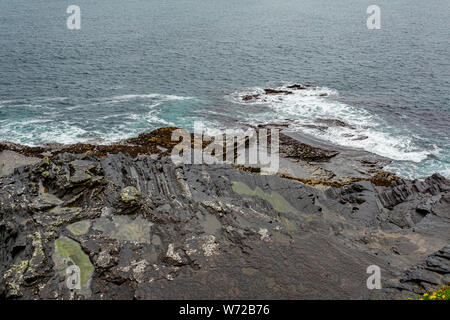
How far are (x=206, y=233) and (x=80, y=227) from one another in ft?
28.5

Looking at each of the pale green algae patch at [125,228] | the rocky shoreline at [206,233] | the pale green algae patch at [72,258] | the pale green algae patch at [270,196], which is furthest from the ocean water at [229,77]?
the pale green algae patch at [72,258]

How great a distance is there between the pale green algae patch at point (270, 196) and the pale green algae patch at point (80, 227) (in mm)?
12177

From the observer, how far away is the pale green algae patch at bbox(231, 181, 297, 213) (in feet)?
88.4

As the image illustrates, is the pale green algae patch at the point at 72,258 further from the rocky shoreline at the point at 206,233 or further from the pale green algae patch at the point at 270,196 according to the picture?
the pale green algae patch at the point at 270,196

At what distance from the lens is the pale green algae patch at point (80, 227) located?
22.1 m

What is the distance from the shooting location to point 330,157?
134 feet

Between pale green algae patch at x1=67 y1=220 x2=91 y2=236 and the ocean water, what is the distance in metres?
23.2

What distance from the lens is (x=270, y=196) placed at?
28344 millimetres

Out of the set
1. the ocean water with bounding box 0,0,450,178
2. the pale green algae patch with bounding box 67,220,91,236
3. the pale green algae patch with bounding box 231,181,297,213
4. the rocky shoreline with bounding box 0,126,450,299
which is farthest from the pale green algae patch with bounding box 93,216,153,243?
the ocean water with bounding box 0,0,450,178

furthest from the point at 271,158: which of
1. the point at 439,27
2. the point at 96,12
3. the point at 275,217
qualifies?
the point at 96,12

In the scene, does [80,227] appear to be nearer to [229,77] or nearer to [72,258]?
[72,258]

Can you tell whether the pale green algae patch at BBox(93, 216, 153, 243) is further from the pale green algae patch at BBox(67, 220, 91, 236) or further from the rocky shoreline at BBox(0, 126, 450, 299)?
the pale green algae patch at BBox(67, 220, 91, 236)

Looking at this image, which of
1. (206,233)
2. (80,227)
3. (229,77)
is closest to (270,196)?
(206,233)
